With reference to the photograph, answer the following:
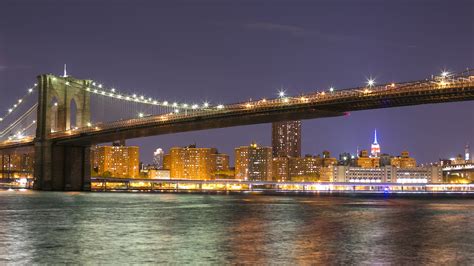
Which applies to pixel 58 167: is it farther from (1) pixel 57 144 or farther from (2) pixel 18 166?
(2) pixel 18 166

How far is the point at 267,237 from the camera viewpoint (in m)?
22.8

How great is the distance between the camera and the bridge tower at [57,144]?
3095 inches

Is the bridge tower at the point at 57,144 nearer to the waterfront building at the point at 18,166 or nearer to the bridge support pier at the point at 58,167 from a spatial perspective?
the bridge support pier at the point at 58,167

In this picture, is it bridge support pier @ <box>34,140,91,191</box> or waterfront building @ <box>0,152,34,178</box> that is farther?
waterfront building @ <box>0,152,34,178</box>

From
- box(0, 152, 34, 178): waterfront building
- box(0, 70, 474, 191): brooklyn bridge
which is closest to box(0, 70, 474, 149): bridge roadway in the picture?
box(0, 70, 474, 191): brooklyn bridge

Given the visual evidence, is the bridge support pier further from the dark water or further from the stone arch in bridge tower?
the dark water

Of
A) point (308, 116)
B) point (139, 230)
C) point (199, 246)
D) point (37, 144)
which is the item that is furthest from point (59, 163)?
point (199, 246)


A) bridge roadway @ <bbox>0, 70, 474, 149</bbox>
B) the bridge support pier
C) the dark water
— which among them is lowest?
the dark water

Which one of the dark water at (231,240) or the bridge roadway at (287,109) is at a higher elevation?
the bridge roadway at (287,109)

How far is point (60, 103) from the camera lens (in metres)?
81.9

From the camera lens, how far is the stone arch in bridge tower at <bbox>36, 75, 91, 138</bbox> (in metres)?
80.6

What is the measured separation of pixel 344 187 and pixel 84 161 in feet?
313

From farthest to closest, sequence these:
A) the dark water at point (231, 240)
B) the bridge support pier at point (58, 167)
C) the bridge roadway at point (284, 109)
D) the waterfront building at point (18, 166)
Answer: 1. the waterfront building at point (18, 166)
2. the bridge support pier at point (58, 167)
3. the bridge roadway at point (284, 109)
4. the dark water at point (231, 240)

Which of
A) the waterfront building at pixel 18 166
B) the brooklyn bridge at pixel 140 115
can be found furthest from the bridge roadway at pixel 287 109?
the waterfront building at pixel 18 166
